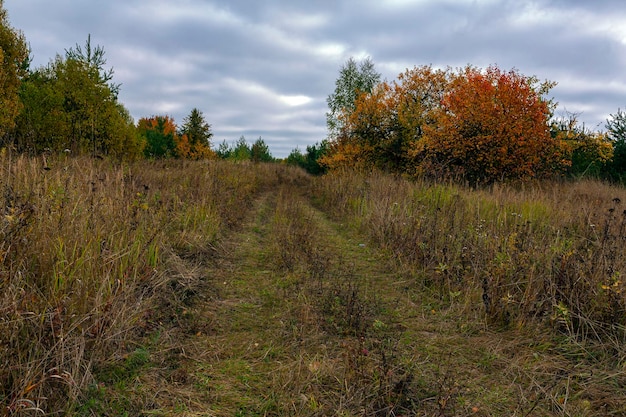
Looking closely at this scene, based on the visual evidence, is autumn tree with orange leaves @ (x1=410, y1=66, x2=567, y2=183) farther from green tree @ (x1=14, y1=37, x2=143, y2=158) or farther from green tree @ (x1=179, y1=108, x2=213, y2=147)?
green tree @ (x1=179, y1=108, x2=213, y2=147)

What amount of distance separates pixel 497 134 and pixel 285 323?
10.1 metres

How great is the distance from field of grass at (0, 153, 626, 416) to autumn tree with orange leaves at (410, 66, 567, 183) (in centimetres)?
645

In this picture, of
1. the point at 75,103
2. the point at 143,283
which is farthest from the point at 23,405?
the point at 75,103

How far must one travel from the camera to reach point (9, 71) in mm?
11727

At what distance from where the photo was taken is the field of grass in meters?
1.99

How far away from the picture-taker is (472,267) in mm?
3965

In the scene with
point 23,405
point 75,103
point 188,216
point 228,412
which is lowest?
point 228,412

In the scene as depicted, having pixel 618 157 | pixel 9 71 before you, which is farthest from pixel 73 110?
pixel 618 157

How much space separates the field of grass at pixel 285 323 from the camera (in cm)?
199

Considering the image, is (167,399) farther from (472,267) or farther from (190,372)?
(472,267)

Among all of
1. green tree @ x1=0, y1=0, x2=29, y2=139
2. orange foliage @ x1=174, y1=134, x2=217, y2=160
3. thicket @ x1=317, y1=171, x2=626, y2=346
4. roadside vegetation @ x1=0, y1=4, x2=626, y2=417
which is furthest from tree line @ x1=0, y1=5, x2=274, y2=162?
orange foliage @ x1=174, y1=134, x2=217, y2=160

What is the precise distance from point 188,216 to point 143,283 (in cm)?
241

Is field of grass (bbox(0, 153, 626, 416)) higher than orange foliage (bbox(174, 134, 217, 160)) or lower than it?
lower

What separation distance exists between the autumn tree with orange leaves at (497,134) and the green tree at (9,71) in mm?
12365
